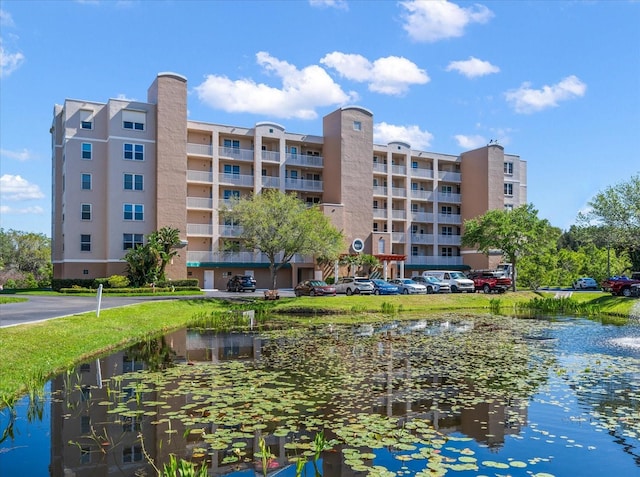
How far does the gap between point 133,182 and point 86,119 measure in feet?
25.2

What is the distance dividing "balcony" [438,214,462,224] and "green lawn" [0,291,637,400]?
2635 centimetres

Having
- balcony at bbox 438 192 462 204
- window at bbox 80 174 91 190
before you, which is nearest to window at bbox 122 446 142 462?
window at bbox 80 174 91 190

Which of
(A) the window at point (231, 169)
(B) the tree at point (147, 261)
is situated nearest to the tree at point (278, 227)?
(B) the tree at point (147, 261)

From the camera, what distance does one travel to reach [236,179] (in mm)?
58250

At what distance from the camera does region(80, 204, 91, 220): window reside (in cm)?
5109

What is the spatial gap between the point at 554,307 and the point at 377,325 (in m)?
18.0

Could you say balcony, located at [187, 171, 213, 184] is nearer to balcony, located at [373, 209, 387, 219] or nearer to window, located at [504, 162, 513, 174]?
balcony, located at [373, 209, 387, 219]

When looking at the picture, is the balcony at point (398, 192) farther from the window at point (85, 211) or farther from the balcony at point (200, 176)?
the window at point (85, 211)

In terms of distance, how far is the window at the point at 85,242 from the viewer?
50875 millimetres

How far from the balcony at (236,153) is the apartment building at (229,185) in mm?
118

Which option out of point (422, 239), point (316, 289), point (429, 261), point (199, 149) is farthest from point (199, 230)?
point (429, 261)

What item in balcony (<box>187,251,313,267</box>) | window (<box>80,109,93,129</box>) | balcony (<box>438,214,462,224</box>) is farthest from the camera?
balcony (<box>438,214,462,224</box>)

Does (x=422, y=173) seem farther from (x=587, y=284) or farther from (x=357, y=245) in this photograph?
(x=587, y=284)

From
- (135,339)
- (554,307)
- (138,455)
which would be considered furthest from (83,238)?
(138,455)
